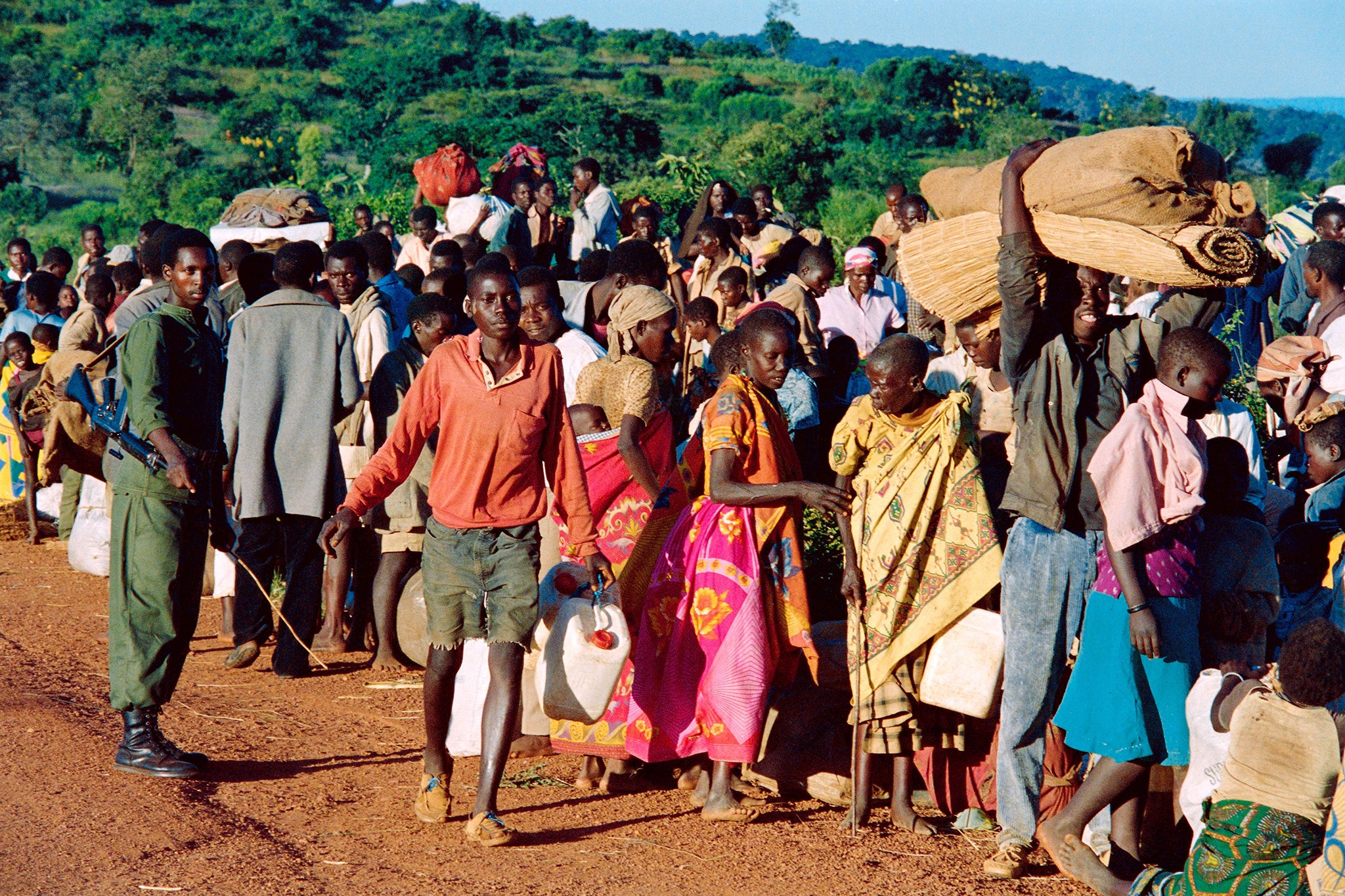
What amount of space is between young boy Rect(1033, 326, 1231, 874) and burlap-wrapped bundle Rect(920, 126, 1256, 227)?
43 centimetres

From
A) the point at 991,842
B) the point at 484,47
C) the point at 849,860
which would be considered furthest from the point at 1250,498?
the point at 484,47

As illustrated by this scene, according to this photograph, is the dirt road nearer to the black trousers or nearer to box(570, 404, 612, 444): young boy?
the black trousers

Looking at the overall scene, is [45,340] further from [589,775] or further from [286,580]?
[589,775]

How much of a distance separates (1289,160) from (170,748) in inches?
1457

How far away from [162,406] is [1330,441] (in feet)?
15.6

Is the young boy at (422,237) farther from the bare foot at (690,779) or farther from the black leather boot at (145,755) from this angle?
the bare foot at (690,779)

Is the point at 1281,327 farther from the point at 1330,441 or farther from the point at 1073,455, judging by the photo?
the point at 1073,455

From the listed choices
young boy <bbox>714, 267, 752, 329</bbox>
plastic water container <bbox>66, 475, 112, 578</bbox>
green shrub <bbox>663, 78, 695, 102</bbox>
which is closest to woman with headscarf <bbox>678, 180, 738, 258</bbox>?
young boy <bbox>714, 267, 752, 329</bbox>

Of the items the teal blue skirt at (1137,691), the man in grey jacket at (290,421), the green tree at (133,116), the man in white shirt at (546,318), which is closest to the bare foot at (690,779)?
the teal blue skirt at (1137,691)

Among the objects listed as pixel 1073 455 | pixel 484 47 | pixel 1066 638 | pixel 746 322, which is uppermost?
pixel 484 47

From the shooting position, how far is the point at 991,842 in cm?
518

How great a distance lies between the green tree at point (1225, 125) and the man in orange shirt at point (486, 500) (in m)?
46.5

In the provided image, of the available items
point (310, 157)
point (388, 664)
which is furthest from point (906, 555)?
point (310, 157)

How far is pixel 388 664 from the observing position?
7.60m
